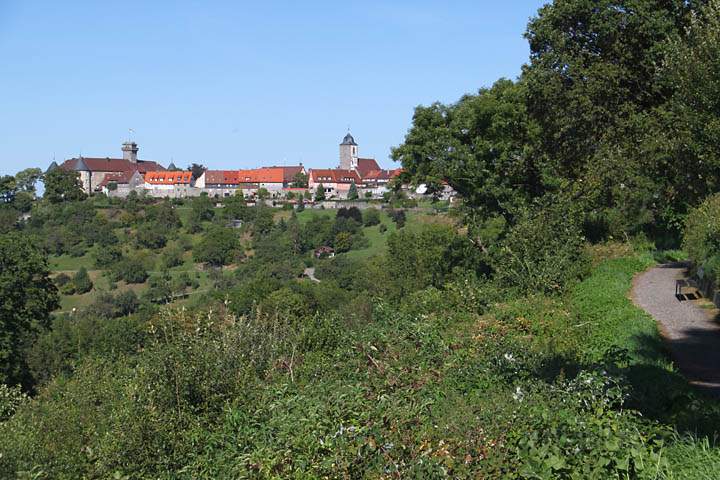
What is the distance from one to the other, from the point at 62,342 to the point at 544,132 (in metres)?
37.9

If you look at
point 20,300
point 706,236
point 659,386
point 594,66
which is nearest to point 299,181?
point 20,300

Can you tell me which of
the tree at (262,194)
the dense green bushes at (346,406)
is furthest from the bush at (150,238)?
the dense green bushes at (346,406)

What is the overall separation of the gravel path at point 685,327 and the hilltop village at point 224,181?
438 ft

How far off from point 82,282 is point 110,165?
2968 inches

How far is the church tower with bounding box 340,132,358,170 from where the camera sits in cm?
17538

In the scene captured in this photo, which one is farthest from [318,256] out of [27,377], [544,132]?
[544,132]

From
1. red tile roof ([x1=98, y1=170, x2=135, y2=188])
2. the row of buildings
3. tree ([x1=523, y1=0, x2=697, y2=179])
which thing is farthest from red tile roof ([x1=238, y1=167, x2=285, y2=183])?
tree ([x1=523, y1=0, x2=697, y2=179])

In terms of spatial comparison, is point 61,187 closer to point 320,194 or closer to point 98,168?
point 98,168

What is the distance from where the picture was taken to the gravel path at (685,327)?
8.83 meters

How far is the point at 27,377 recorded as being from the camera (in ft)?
106

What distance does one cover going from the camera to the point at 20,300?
110ft

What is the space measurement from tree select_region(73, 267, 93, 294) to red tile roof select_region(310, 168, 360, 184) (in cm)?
6825

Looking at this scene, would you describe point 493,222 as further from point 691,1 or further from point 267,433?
point 267,433

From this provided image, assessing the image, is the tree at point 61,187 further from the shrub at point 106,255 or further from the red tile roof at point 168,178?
the shrub at point 106,255
